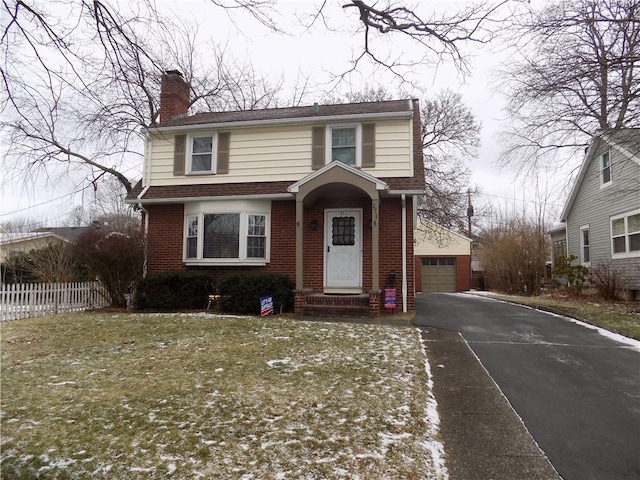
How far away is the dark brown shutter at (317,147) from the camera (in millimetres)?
11078

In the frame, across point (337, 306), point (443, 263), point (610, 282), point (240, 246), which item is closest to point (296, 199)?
point (240, 246)

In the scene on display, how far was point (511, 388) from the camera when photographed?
15.4 feet

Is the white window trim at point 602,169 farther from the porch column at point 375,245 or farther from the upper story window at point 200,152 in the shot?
the upper story window at point 200,152

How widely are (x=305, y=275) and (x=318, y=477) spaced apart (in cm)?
800

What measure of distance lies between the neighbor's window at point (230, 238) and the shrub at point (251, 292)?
3.20 ft

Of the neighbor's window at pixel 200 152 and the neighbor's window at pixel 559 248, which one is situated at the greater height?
the neighbor's window at pixel 200 152

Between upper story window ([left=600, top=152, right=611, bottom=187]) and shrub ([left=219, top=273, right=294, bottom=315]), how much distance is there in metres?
12.6

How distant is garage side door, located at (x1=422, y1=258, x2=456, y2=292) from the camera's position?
24516 mm

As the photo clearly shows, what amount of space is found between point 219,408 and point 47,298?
8.80 meters

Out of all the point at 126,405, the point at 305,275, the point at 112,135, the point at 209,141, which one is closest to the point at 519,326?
Answer: the point at 305,275

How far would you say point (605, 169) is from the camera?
14781 mm

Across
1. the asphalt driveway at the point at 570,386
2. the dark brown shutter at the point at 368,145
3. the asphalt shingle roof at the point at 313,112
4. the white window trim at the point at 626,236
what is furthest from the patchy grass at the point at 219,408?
the white window trim at the point at 626,236

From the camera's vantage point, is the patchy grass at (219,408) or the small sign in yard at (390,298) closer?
the patchy grass at (219,408)

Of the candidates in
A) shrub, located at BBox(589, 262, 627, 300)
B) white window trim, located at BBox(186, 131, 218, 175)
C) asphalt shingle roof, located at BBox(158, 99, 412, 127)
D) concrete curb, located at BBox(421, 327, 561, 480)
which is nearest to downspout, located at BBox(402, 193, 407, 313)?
asphalt shingle roof, located at BBox(158, 99, 412, 127)
